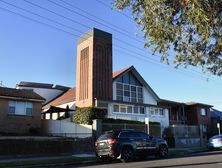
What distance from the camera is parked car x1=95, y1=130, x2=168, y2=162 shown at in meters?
17.5

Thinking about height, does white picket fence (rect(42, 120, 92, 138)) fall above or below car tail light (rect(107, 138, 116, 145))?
above

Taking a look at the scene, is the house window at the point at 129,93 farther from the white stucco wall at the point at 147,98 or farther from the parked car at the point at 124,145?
the parked car at the point at 124,145

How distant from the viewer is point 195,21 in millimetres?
9102

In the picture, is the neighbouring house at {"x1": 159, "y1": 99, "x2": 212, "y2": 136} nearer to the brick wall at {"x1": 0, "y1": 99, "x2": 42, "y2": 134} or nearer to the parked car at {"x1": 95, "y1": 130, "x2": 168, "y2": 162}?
the brick wall at {"x1": 0, "y1": 99, "x2": 42, "y2": 134}

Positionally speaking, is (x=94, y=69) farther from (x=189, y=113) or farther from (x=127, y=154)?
(x=189, y=113)

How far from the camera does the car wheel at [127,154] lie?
17.5 meters

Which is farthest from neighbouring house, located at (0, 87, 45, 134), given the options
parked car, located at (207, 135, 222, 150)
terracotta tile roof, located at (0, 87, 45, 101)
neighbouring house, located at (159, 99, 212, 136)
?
neighbouring house, located at (159, 99, 212, 136)

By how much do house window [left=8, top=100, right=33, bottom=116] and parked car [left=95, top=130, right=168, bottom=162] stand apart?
14.2 meters

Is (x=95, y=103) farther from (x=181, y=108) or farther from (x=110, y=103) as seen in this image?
(x=181, y=108)

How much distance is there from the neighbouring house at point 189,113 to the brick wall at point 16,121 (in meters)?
21.2

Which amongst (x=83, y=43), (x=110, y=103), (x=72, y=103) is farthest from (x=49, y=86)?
(x=110, y=103)

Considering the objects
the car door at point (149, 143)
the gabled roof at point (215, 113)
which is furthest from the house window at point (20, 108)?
the gabled roof at point (215, 113)

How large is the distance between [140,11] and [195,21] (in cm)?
284

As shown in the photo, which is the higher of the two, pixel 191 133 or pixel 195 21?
pixel 195 21
